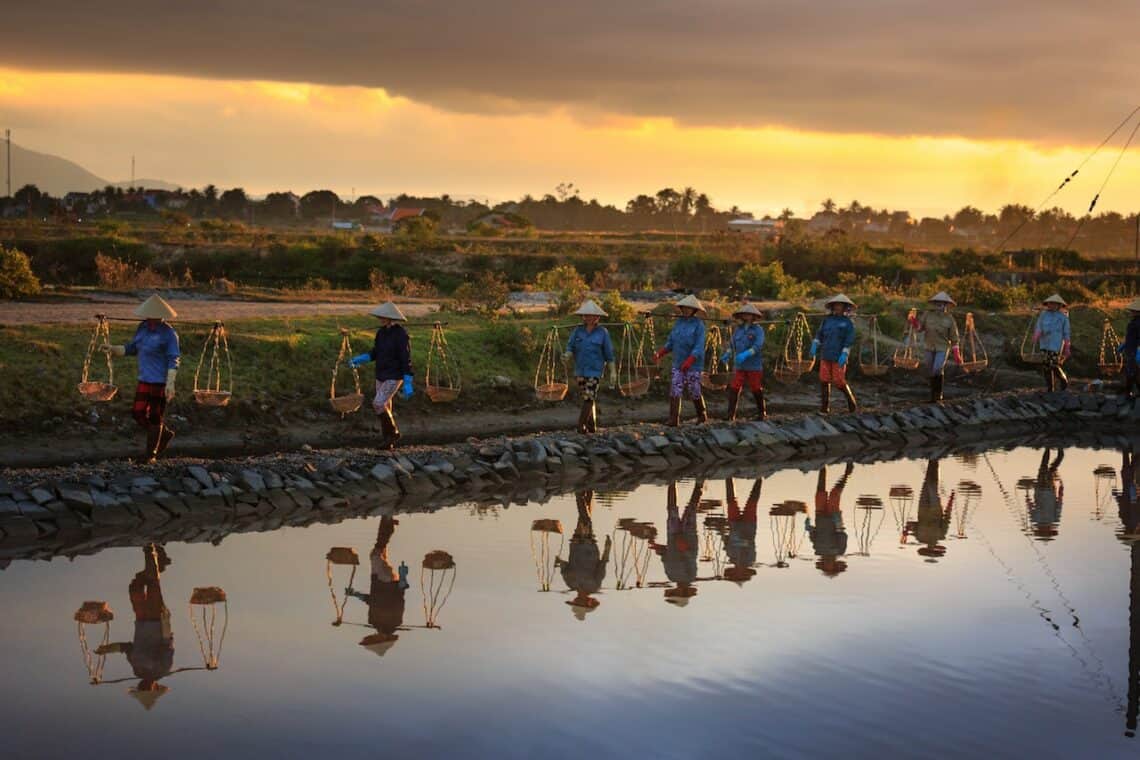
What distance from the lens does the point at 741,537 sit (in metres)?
14.3

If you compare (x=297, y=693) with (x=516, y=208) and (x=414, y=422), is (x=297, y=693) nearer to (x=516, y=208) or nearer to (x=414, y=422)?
(x=414, y=422)

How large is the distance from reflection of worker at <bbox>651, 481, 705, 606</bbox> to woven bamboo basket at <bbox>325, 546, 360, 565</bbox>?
9.28 feet

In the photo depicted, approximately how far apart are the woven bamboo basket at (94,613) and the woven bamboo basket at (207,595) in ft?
2.16

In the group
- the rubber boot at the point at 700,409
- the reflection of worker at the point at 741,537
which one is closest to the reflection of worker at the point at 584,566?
the reflection of worker at the point at 741,537

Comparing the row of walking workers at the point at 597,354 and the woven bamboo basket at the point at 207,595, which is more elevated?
the row of walking workers at the point at 597,354

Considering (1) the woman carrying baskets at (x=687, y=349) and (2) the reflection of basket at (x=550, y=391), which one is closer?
(1) the woman carrying baskets at (x=687, y=349)

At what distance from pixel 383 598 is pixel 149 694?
2.76 metres

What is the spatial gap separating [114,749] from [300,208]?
10052 centimetres

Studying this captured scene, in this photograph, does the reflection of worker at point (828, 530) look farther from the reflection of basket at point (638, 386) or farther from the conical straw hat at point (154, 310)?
the conical straw hat at point (154, 310)

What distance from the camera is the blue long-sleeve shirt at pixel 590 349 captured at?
17.3m

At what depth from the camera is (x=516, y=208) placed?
110 meters

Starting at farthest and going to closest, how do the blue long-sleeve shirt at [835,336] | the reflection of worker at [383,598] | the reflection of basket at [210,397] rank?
the blue long-sleeve shirt at [835,336], the reflection of basket at [210,397], the reflection of worker at [383,598]

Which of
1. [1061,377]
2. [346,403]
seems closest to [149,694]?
[346,403]

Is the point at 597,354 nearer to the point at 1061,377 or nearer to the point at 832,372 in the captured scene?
the point at 832,372
